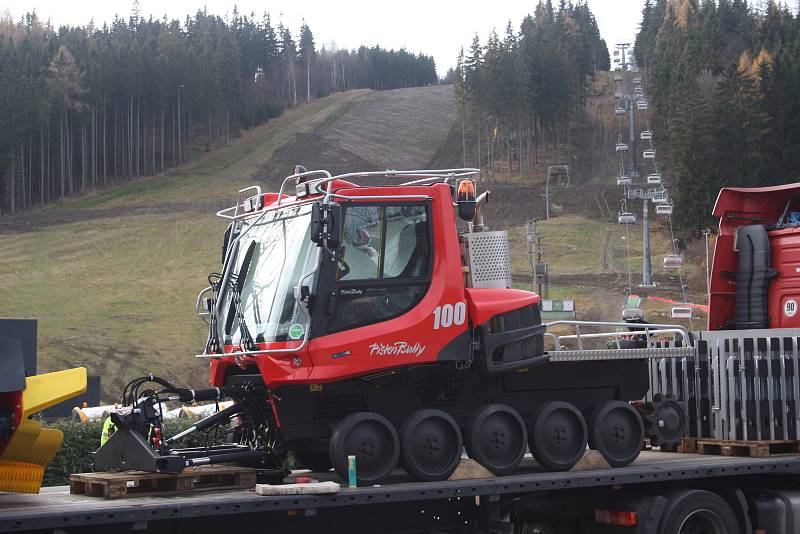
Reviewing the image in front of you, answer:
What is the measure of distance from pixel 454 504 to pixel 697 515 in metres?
2.51

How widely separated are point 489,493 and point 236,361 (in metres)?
2.48

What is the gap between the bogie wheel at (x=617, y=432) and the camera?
31.4 ft

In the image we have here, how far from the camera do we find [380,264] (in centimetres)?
859

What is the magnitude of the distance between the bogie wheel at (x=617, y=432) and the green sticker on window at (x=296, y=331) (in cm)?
311

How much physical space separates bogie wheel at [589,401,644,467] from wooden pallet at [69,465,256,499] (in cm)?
328

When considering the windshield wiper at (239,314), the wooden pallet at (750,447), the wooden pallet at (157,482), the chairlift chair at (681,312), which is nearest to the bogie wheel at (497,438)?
the wooden pallet at (157,482)

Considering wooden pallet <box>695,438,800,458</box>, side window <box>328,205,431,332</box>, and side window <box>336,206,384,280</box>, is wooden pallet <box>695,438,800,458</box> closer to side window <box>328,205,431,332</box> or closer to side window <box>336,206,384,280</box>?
side window <box>328,205,431,332</box>

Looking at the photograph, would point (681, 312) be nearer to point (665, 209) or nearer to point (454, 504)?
point (665, 209)

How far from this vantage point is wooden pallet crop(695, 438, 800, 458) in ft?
33.8

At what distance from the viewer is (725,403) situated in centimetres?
1064

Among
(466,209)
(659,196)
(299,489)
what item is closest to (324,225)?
(466,209)

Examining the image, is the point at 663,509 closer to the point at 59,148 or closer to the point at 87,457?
the point at 87,457

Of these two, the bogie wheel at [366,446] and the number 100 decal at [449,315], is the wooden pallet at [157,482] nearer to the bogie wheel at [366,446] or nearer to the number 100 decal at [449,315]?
the bogie wheel at [366,446]

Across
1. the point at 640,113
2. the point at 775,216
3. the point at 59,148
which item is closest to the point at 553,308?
the point at 775,216
